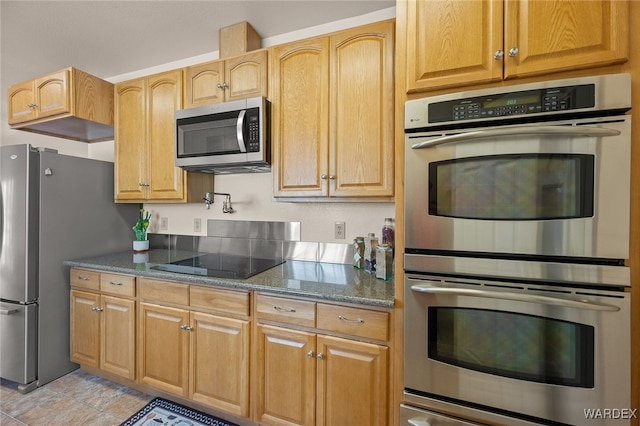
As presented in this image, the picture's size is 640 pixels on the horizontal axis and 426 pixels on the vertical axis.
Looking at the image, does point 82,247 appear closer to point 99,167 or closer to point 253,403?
point 99,167

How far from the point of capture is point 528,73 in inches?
42.3

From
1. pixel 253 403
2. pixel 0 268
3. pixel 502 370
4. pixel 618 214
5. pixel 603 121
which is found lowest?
pixel 253 403

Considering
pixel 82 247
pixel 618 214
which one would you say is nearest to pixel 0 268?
pixel 82 247

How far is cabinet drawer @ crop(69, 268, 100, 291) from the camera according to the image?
2037 mm

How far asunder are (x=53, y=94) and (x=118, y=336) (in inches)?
74.9

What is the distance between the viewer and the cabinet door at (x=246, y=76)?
1.88 m

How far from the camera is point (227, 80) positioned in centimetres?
197

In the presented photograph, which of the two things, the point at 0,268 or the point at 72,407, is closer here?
the point at 72,407

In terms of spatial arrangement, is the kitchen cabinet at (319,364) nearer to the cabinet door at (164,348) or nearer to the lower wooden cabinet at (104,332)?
the cabinet door at (164,348)

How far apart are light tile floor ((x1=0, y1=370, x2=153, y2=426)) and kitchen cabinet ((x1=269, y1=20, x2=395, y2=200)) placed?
169 centimetres

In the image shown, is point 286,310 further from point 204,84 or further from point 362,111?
point 204,84

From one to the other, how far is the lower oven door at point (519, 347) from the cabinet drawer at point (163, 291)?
127cm

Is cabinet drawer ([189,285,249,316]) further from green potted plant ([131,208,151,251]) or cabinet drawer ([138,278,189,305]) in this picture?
green potted plant ([131,208,151,251])

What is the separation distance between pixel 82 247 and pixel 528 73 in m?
2.96
